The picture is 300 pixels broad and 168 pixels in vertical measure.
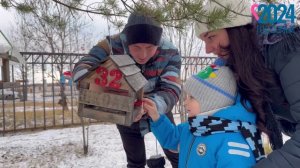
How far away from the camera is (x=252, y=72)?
136 cm

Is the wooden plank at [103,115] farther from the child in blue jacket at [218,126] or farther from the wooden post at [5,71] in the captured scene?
the wooden post at [5,71]

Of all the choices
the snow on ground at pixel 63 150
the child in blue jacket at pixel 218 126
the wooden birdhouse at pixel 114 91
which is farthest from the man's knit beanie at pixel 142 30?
the snow on ground at pixel 63 150

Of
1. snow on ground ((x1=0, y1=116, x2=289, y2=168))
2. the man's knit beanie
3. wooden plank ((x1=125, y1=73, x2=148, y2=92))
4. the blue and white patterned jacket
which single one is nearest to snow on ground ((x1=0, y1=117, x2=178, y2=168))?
snow on ground ((x1=0, y1=116, x2=289, y2=168))

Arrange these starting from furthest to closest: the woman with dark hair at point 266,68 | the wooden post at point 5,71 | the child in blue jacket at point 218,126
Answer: the wooden post at point 5,71
the child in blue jacket at point 218,126
the woman with dark hair at point 266,68

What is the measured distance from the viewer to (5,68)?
358 cm

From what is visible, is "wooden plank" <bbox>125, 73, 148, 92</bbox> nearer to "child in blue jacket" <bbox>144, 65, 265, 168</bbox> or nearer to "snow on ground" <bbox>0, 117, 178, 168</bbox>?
"child in blue jacket" <bbox>144, 65, 265, 168</bbox>

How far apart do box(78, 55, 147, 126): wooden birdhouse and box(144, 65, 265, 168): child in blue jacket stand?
12.7 inches

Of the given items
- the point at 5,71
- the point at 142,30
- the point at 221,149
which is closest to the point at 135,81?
the point at 142,30

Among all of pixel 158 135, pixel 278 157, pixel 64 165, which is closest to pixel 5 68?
pixel 64 165

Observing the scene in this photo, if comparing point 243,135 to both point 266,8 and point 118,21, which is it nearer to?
point 266,8

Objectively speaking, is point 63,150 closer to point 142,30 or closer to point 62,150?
point 62,150

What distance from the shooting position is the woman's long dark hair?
4.42 ft

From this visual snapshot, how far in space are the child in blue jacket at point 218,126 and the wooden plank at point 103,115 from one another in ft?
1.24

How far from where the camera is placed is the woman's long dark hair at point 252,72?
1.35 metres
